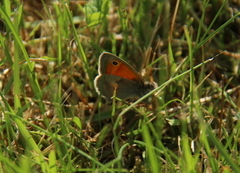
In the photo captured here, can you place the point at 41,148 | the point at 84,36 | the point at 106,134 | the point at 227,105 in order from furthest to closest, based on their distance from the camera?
the point at 84,36 < the point at 227,105 < the point at 106,134 < the point at 41,148

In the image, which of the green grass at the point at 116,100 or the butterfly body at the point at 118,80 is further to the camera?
the butterfly body at the point at 118,80

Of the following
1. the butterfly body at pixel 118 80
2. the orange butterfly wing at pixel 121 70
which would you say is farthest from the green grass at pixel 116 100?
the orange butterfly wing at pixel 121 70

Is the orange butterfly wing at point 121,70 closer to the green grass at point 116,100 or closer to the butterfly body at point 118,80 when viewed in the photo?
the butterfly body at point 118,80

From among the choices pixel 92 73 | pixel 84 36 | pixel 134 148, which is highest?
pixel 84 36

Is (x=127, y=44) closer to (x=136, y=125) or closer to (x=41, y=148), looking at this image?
(x=136, y=125)

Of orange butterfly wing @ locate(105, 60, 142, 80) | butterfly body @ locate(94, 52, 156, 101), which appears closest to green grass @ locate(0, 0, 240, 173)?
butterfly body @ locate(94, 52, 156, 101)

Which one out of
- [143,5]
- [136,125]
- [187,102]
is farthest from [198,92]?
[143,5]
